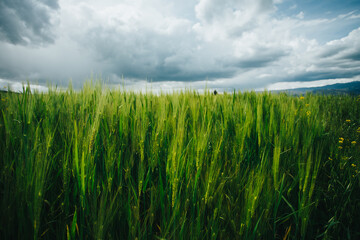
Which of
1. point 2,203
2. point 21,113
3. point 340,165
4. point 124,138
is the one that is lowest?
point 340,165

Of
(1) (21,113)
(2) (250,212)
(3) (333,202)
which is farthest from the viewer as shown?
(1) (21,113)

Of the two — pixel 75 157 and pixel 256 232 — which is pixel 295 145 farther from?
pixel 75 157

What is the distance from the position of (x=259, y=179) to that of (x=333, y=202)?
2.67 feet

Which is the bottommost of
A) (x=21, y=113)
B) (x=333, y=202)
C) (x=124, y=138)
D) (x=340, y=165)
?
(x=333, y=202)

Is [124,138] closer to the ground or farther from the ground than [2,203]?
farther from the ground

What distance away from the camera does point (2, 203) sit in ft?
2.11

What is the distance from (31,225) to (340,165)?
2.06m

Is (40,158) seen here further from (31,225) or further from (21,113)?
(21,113)

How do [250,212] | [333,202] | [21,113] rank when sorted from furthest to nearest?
1. [21,113]
2. [333,202]
3. [250,212]

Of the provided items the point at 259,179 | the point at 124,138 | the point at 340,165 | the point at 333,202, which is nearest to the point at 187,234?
the point at 259,179

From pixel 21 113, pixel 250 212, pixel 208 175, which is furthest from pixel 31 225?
pixel 21 113

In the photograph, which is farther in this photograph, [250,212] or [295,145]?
[295,145]

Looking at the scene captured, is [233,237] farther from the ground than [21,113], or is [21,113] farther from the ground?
[21,113]

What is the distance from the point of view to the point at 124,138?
1.19 m
